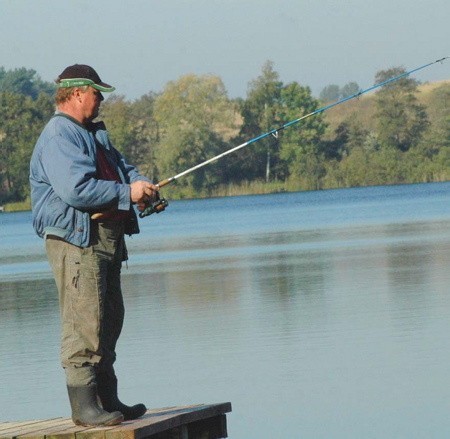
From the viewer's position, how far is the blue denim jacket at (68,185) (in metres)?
6.27

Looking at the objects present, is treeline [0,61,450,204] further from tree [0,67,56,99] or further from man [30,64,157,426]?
man [30,64,157,426]

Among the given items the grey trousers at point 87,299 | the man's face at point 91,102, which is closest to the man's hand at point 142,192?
the grey trousers at point 87,299

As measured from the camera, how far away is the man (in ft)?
20.7

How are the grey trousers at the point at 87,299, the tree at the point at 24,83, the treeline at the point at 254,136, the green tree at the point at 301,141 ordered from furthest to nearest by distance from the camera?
the tree at the point at 24,83 → the green tree at the point at 301,141 → the treeline at the point at 254,136 → the grey trousers at the point at 87,299

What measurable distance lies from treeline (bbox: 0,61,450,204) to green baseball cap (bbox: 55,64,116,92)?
7044 centimetres

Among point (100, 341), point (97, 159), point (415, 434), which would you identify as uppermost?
point (97, 159)

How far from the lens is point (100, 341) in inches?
252

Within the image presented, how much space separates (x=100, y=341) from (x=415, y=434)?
253cm

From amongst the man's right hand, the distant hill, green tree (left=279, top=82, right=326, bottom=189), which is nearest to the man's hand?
the man's right hand

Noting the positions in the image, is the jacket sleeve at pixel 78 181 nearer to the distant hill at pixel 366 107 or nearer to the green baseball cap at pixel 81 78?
the green baseball cap at pixel 81 78

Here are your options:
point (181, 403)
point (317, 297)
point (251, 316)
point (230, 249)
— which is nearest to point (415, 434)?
point (181, 403)

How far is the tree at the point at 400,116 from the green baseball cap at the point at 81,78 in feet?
259

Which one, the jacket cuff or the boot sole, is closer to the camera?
the jacket cuff

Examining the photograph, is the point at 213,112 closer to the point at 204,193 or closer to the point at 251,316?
the point at 204,193
